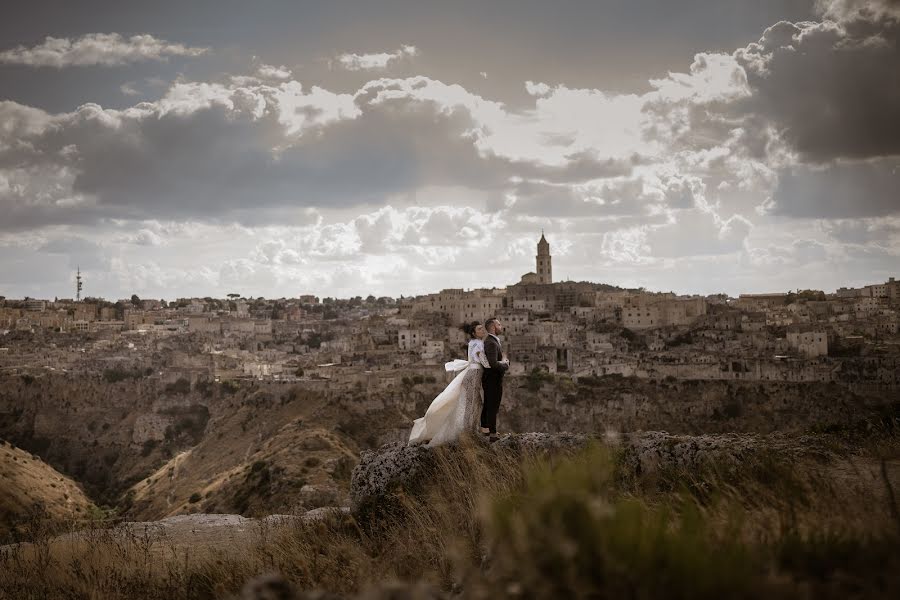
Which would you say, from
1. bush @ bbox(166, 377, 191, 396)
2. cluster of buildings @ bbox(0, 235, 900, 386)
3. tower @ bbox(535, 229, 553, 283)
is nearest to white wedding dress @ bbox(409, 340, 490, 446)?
cluster of buildings @ bbox(0, 235, 900, 386)

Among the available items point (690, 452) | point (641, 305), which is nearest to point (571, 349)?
point (641, 305)

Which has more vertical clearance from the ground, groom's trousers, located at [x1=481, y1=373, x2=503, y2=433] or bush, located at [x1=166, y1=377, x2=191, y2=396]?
groom's trousers, located at [x1=481, y1=373, x2=503, y2=433]

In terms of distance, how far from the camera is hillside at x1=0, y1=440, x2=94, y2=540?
3190 cm

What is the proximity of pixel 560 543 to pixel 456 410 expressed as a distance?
4645 millimetres

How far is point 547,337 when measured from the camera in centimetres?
7000

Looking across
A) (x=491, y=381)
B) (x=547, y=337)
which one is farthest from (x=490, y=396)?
(x=547, y=337)

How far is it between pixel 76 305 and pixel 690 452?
140 meters

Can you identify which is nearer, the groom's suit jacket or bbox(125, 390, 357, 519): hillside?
the groom's suit jacket

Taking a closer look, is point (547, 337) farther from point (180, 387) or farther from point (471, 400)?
point (471, 400)

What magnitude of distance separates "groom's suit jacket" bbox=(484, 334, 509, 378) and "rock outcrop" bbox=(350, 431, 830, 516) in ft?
2.38

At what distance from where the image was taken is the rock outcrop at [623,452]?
5504 millimetres

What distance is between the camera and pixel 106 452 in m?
61.1

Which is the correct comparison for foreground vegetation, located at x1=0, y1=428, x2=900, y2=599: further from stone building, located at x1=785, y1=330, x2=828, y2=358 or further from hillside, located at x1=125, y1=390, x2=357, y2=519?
stone building, located at x1=785, y1=330, x2=828, y2=358

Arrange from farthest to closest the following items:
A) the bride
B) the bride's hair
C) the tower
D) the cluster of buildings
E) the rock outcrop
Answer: the tower < the cluster of buildings < the bride's hair < the bride < the rock outcrop
